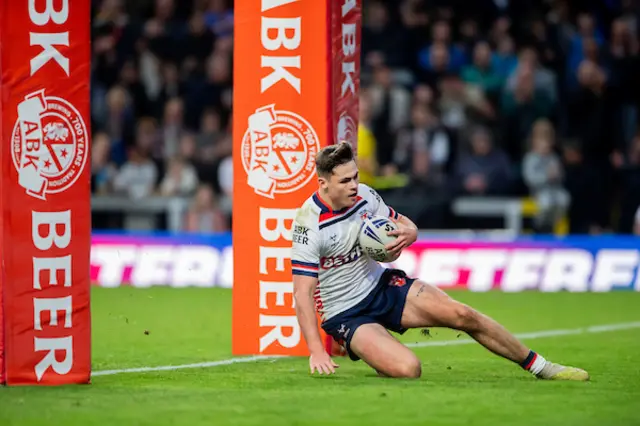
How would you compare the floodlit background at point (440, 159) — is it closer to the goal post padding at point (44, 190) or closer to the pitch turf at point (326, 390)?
the pitch turf at point (326, 390)

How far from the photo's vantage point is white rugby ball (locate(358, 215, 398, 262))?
9.52 m

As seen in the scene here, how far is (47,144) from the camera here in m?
8.84

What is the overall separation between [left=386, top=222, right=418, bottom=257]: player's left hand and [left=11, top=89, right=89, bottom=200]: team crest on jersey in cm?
218

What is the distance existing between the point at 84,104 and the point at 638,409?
399 centimetres

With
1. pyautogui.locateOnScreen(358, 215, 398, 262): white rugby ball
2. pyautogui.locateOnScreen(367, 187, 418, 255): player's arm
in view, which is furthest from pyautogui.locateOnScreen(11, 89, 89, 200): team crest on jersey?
pyautogui.locateOnScreen(367, 187, 418, 255): player's arm

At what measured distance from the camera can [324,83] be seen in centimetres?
1088

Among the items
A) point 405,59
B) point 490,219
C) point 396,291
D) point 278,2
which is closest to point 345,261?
point 396,291

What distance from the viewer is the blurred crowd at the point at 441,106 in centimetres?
1872

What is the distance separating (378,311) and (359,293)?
19 centimetres

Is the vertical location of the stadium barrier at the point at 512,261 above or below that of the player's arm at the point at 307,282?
below

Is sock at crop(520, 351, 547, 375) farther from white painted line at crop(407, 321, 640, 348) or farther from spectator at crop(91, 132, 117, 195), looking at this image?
spectator at crop(91, 132, 117, 195)

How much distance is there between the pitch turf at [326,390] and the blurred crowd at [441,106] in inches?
216

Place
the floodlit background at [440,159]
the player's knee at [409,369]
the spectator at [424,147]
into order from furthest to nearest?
1. the spectator at [424,147]
2. the floodlit background at [440,159]
3. the player's knee at [409,369]

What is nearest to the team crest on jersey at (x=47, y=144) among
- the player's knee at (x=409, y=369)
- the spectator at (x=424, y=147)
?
the player's knee at (x=409, y=369)
